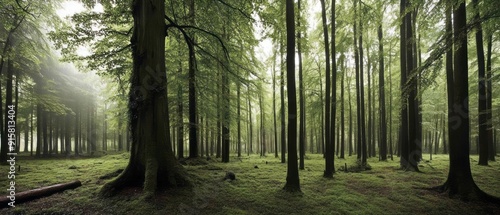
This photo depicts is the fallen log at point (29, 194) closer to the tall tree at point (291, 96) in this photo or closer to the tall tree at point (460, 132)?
the tall tree at point (291, 96)

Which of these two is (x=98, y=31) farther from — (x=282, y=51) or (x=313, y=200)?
(x=313, y=200)

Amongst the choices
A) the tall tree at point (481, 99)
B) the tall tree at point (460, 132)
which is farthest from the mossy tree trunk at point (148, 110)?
the tall tree at point (481, 99)

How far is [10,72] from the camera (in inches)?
555

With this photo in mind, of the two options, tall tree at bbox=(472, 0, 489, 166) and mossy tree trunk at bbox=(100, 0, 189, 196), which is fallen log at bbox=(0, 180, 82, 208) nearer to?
mossy tree trunk at bbox=(100, 0, 189, 196)

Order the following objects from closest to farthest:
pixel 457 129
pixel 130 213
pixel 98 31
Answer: pixel 130 213 → pixel 457 129 → pixel 98 31

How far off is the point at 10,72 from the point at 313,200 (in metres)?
18.9

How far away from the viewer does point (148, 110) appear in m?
6.20

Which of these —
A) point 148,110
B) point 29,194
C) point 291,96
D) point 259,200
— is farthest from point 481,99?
point 29,194

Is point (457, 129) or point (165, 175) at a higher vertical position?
point (457, 129)

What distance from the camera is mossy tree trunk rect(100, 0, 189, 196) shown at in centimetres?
608

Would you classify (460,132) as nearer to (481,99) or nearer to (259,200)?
(259,200)

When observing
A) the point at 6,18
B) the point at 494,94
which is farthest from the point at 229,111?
the point at 494,94

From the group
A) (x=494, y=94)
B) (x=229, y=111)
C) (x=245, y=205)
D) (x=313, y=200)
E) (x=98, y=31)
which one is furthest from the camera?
(x=494, y=94)

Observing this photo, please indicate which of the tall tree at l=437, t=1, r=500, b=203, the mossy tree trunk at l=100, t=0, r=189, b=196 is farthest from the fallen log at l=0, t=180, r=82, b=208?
the tall tree at l=437, t=1, r=500, b=203
